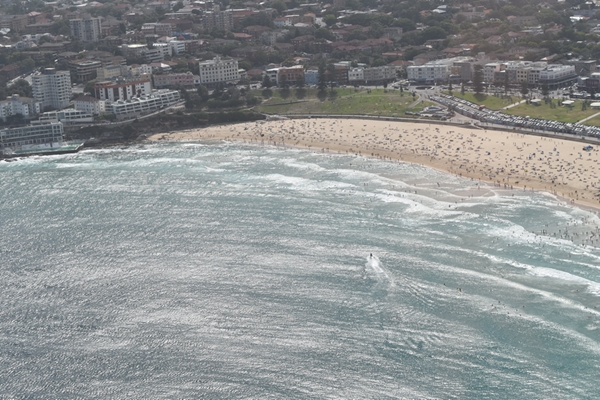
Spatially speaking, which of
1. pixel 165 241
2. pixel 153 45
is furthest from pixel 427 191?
pixel 153 45

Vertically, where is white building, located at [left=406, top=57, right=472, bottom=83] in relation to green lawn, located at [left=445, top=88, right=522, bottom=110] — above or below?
above

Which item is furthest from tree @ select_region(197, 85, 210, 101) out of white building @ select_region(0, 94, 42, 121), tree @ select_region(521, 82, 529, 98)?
tree @ select_region(521, 82, 529, 98)

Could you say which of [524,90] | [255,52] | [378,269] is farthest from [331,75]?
[378,269]

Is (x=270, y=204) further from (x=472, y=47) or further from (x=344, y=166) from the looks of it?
(x=472, y=47)

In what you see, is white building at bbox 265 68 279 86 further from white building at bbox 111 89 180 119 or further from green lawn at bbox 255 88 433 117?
white building at bbox 111 89 180 119

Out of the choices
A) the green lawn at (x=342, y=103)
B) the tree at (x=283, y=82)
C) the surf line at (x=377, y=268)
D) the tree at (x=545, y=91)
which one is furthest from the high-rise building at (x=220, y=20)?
the surf line at (x=377, y=268)

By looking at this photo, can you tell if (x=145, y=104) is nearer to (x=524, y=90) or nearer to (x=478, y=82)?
(x=478, y=82)

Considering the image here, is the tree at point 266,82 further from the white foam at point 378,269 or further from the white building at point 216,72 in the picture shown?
the white foam at point 378,269
